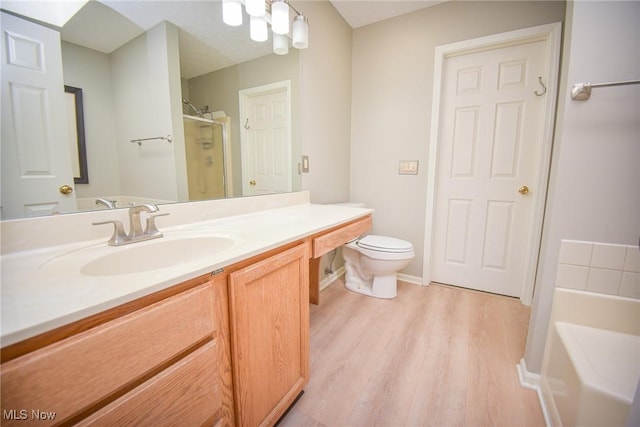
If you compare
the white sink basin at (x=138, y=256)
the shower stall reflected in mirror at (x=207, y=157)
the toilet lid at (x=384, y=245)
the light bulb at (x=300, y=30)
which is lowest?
the toilet lid at (x=384, y=245)

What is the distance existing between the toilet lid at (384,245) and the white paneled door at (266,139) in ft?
2.51

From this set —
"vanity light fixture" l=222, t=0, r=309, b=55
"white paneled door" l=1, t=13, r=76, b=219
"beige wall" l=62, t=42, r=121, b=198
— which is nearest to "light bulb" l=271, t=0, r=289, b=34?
"vanity light fixture" l=222, t=0, r=309, b=55

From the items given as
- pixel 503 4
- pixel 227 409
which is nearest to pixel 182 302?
pixel 227 409

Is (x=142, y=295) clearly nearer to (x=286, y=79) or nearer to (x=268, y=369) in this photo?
(x=268, y=369)

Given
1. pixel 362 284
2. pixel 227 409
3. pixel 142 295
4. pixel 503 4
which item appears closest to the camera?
pixel 142 295

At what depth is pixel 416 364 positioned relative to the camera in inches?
53.9

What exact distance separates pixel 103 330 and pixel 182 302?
15 cm

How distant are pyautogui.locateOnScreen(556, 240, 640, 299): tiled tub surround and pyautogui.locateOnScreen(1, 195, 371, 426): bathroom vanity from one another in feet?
3.65

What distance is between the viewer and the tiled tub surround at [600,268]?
40.1 inches

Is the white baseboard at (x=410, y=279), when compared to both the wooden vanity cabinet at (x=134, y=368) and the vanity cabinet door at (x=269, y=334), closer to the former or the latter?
the vanity cabinet door at (x=269, y=334)

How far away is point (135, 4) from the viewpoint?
3.18ft

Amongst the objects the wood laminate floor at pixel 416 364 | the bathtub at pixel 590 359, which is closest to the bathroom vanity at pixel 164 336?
the wood laminate floor at pixel 416 364

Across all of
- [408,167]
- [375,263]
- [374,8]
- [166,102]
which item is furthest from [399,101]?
[166,102]

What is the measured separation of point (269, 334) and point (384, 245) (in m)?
1.30
